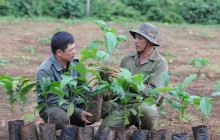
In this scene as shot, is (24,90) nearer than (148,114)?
Yes

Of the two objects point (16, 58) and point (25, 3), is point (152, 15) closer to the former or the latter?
point (25, 3)

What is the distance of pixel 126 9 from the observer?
69.8ft

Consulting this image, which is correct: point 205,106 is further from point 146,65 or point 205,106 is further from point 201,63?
point 201,63

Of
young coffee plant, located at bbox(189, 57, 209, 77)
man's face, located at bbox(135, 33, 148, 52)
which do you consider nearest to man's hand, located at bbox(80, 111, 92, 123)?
man's face, located at bbox(135, 33, 148, 52)

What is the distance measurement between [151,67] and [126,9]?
52.8 ft

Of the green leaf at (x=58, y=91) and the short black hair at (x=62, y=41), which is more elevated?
the short black hair at (x=62, y=41)

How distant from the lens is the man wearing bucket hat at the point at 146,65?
16.6ft

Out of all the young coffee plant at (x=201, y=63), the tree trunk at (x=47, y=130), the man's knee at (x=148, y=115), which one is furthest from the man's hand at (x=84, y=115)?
the young coffee plant at (x=201, y=63)

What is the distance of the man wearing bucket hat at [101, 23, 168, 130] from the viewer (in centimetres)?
507

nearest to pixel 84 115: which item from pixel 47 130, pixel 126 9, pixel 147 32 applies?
pixel 47 130

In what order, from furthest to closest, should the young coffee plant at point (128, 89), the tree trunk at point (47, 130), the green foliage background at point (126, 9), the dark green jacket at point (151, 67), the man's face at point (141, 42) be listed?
the green foliage background at point (126, 9)
the man's face at point (141, 42)
the dark green jacket at point (151, 67)
the tree trunk at point (47, 130)
the young coffee plant at point (128, 89)

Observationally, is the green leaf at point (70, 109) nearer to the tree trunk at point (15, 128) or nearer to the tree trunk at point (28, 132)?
the tree trunk at point (28, 132)

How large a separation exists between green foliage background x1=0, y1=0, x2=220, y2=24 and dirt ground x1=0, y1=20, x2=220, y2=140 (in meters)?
2.47

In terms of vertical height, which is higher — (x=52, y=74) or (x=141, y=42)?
(x=141, y=42)
